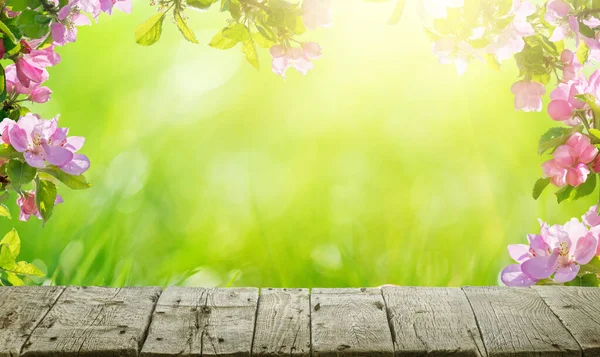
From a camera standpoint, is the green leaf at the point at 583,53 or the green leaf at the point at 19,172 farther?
the green leaf at the point at 583,53

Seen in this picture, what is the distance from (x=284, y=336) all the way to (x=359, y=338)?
160 mm

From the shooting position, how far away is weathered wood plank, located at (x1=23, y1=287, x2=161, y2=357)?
56.5 inches

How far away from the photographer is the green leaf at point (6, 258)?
6.21 feet

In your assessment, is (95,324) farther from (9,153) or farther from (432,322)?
(432,322)

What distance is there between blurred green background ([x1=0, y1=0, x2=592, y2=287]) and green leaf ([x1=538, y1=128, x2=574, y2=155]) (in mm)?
1248

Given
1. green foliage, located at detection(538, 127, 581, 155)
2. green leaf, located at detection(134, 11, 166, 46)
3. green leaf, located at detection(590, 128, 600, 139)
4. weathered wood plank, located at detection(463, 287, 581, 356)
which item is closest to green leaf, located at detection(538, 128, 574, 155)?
green foliage, located at detection(538, 127, 581, 155)

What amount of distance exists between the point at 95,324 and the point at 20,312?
205 mm

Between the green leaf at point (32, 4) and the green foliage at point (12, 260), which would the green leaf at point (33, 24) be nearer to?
the green leaf at point (32, 4)

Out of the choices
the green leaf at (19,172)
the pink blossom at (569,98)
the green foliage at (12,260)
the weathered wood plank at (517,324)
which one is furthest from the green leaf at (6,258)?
the pink blossom at (569,98)

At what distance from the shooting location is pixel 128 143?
3201 millimetres

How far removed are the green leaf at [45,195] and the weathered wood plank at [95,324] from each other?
0.24 metres

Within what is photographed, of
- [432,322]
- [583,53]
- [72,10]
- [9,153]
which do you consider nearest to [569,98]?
[583,53]

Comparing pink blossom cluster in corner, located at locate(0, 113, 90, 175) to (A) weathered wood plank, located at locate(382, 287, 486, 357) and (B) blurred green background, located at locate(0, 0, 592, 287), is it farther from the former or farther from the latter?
(B) blurred green background, located at locate(0, 0, 592, 287)

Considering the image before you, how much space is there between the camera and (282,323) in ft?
5.12
